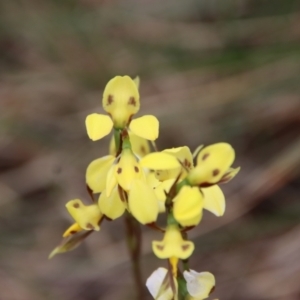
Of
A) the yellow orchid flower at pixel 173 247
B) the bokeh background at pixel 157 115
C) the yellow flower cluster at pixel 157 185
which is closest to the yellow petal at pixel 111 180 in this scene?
the yellow flower cluster at pixel 157 185

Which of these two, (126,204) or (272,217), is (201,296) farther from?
(272,217)

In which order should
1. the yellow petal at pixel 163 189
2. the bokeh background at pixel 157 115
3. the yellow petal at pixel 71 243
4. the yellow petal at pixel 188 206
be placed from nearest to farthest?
1. the yellow petal at pixel 188 206
2. the yellow petal at pixel 163 189
3. the yellow petal at pixel 71 243
4. the bokeh background at pixel 157 115

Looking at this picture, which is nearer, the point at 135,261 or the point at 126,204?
the point at 126,204

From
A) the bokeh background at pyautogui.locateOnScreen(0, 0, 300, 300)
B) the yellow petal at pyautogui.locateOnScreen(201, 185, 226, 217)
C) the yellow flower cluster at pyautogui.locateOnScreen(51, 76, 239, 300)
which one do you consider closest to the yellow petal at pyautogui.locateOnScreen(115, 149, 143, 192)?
the yellow flower cluster at pyautogui.locateOnScreen(51, 76, 239, 300)

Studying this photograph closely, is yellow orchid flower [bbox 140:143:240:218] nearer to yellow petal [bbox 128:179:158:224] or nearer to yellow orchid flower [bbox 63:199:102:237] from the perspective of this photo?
yellow petal [bbox 128:179:158:224]

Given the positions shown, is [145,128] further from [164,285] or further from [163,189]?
[164,285]

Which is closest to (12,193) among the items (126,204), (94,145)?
(94,145)

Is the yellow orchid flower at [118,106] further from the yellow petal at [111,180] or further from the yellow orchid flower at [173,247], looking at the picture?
the yellow orchid flower at [173,247]
